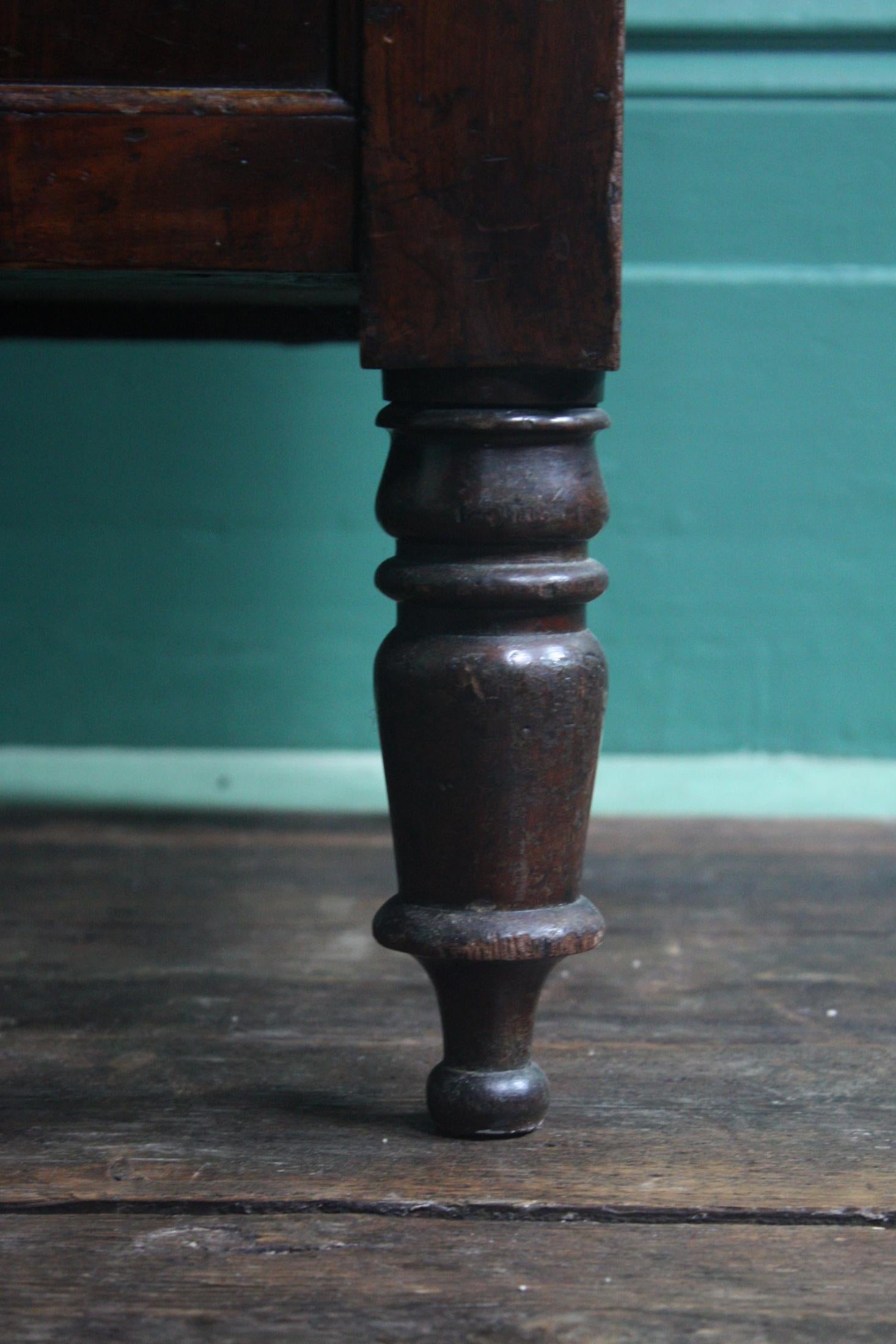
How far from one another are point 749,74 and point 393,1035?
110cm

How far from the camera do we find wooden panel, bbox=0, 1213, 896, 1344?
53 centimetres

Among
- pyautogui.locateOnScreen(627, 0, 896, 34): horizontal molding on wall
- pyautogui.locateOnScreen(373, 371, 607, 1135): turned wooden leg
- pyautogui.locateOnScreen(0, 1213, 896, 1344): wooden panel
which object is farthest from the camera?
pyautogui.locateOnScreen(627, 0, 896, 34): horizontal molding on wall

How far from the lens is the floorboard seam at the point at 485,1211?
24.1 inches

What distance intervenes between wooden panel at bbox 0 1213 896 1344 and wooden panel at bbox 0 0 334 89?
19.0 inches

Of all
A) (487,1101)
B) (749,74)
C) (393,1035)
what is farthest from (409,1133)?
(749,74)

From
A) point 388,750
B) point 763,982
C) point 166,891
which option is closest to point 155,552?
point 166,891

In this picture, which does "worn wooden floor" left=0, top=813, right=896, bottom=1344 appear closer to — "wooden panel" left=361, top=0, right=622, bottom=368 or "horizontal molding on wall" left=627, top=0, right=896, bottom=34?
"wooden panel" left=361, top=0, right=622, bottom=368

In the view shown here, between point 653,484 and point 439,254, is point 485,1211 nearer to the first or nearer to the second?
point 439,254

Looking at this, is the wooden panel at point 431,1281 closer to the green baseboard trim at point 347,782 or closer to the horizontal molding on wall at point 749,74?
the green baseboard trim at point 347,782

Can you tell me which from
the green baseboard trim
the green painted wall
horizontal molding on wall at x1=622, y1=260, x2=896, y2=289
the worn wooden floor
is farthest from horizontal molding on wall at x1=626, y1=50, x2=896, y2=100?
the worn wooden floor

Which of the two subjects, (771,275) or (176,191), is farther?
(771,275)

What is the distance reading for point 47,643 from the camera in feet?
5.06

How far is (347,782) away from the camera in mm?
1535

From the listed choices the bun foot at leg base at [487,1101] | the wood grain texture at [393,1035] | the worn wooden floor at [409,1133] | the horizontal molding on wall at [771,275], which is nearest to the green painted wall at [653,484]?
the horizontal molding on wall at [771,275]
